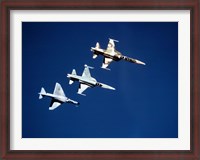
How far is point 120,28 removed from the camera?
1.15 m

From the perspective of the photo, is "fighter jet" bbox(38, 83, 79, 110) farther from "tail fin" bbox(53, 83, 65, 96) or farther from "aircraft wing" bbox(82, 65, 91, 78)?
"aircraft wing" bbox(82, 65, 91, 78)

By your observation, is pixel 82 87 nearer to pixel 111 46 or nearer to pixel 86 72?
pixel 86 72

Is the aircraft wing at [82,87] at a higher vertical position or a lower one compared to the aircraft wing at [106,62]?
lower

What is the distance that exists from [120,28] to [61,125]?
536mm

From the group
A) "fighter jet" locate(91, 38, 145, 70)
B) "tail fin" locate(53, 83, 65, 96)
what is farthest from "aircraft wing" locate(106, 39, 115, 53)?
"tail fin" locate(53, 83, 65, 96)

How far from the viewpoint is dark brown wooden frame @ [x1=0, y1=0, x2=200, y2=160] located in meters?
1.13

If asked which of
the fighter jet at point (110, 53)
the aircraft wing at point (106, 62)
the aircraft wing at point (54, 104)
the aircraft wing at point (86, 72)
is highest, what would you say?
the fighter jet at point (110, 53)

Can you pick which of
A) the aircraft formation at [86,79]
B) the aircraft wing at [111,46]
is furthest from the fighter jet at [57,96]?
the aircraft wing at [111,46]
